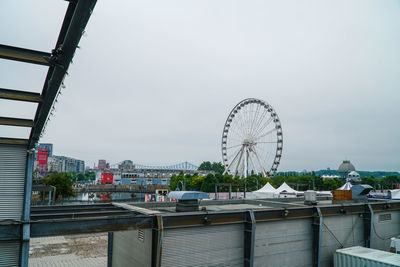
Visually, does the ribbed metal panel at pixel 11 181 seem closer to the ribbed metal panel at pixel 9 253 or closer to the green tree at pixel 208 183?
the ribbed metal panel at pixel 9 253

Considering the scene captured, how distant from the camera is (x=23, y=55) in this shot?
249 inches

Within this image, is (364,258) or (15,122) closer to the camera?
(15,122)

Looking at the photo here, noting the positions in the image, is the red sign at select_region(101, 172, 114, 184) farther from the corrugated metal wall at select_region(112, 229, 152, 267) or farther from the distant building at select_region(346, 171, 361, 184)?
the corrugated metal wall at select_region(112, 229, 152, 267)

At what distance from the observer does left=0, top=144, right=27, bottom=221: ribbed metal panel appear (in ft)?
33.3

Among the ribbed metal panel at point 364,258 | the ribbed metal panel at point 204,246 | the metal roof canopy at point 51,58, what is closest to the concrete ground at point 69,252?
the ribbed metal panel at point 204,246

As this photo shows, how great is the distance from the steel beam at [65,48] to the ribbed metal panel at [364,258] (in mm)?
16040

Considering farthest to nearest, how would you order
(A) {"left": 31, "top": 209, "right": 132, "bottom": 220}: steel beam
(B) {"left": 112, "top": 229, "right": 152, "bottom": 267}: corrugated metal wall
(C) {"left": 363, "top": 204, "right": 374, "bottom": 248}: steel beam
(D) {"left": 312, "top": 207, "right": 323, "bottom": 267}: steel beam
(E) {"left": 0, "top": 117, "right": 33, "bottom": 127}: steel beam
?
(C) {"left": 363, "top": 204, "right": 374, "bottom": 248}: steel beam, (D) {"left": 312, "top": 207, "right": 323, "bottom": 267}: steel beam, (B) {"left": 112, "top": 229, "right": 152, "bottom": 267}: corrugated metal wall, (A) {"left": 31, "top": 209, "right": 132, "bottom": 220}: steel beam, (E) {"left": 0, "top": 117, "right": 33, "bottom": 127}: steel beam

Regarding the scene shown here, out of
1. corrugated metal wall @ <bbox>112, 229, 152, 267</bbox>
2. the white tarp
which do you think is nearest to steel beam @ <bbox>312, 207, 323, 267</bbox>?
corrugated metal wall @ <bbox>112, 229, 152, 267</bbox>

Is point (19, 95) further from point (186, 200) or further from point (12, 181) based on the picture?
point (186, 200)

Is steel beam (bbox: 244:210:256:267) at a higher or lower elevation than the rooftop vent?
lower

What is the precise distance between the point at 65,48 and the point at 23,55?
44.0 inches

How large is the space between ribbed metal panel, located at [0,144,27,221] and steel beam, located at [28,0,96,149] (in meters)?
2.79

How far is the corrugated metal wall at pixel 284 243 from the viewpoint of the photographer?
47.3 feet

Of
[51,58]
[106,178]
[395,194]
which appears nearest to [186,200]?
[51,58]
